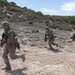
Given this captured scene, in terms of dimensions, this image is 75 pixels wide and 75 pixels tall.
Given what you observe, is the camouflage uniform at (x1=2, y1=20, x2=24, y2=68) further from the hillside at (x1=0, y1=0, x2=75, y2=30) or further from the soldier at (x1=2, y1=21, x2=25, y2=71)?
the hillside at (x1=0, y1=0, x2=75, y2=30)

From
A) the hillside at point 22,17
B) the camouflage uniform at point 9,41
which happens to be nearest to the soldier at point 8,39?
the camouflage uniform at point 9,41

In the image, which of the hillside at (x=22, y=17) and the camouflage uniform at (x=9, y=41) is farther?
the hillside at (x=22, y=17)

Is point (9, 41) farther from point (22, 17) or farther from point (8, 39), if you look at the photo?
point (22, 17)

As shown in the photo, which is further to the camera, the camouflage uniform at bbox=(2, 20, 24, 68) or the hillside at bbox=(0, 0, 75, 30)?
the hillside at bbox=(0, 0, 75, 30)

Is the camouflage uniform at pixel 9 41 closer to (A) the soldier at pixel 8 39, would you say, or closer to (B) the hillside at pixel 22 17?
(A) the soldier at pixel 8 39

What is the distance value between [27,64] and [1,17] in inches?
941

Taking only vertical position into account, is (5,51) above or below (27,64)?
above

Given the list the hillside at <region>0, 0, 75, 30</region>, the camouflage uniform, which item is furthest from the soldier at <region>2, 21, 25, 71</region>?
the hillside at <region>0, 0, 75, 30</region>

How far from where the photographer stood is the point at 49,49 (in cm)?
1582

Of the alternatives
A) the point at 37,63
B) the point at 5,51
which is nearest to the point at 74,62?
the point at 37,63

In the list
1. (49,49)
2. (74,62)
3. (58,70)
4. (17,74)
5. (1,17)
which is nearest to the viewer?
(17,74)

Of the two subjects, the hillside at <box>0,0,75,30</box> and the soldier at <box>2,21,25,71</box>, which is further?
the hillside at <box>0,0,75,30</box>

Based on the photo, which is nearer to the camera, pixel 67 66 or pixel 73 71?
pixel 73 71

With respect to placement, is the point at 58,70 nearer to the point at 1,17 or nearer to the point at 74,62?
the point at 74,62
